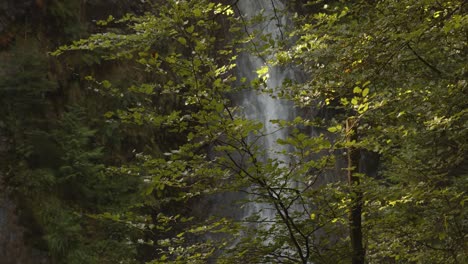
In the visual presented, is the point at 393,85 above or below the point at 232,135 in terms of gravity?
above

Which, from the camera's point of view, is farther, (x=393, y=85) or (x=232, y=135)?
(x=393, y=85)

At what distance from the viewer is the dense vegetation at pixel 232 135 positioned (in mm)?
3305

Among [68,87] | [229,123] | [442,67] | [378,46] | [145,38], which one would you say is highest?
[68,87]

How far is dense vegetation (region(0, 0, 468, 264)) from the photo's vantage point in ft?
10.8

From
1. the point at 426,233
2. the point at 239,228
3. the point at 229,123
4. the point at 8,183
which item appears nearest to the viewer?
the point at 229,123

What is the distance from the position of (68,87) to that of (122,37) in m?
5.95

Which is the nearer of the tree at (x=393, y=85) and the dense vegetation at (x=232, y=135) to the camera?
the dense vegetation at (x=232, y=135)

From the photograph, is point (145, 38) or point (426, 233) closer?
point (145, 38)

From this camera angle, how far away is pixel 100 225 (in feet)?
27.5

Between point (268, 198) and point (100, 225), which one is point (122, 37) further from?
point (100, 225)

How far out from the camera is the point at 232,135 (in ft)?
10.1

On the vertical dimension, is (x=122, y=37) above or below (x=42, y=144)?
below

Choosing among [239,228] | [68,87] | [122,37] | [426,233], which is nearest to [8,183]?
[68,87]

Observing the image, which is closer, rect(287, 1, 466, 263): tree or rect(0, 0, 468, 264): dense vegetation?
rect(0, 0, 468, 264): dense vegetation
